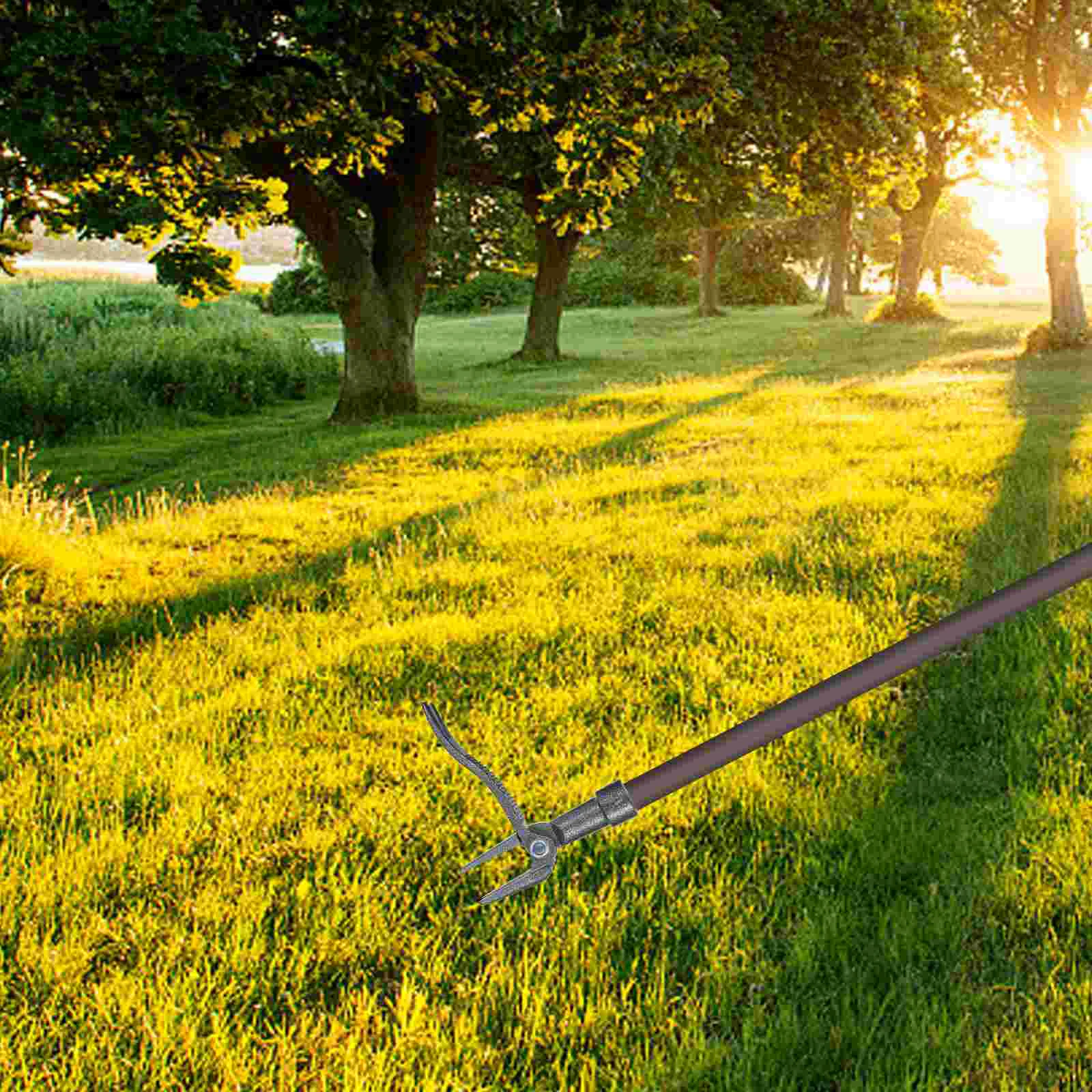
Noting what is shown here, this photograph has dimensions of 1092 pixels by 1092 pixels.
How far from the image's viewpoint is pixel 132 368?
845 inches

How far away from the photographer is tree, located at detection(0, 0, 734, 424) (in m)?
10.0

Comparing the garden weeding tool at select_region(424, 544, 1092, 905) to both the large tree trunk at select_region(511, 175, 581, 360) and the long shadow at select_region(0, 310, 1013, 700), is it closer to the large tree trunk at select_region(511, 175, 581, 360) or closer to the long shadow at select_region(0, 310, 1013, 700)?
the long shadow at select_region(0, 310, 1013, 700)

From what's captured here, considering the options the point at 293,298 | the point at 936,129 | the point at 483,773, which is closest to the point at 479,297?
the point at 293,298

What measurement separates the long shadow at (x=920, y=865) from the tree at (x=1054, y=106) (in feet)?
73.6

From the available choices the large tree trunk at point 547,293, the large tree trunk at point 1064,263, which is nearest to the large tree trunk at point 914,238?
the large tree trunk at point 1064,263

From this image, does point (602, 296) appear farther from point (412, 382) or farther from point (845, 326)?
point (412, 382)

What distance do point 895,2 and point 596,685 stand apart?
17.7 m

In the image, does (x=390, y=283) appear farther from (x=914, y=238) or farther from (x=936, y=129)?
(x=914, y=238)

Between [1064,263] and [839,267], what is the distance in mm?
25913

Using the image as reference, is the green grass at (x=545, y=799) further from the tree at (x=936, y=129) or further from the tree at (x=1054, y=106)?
the tree at (x=1054, y=106)

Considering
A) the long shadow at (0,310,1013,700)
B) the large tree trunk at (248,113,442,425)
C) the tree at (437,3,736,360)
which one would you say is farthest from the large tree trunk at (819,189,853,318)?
the long shadow at (0,310,1013,700)

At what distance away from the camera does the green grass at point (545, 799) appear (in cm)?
280

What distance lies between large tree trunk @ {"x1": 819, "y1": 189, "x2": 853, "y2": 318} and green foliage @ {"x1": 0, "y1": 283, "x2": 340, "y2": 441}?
2948cm

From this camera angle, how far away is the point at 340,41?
11.5 m
